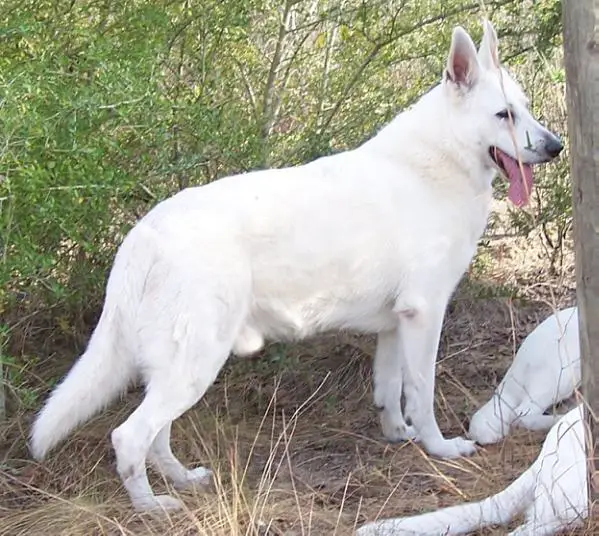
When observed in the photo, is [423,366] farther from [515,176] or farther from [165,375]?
[165,375]

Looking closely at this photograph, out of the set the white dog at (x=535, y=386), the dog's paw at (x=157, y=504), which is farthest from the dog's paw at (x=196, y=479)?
the white dog at (x=535, y=386)

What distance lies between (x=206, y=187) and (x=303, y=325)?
0.69 metres

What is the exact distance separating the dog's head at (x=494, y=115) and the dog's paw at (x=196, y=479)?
1.72 metres

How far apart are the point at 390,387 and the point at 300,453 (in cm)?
52

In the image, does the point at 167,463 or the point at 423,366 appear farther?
the point at 423,366

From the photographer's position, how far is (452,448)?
411 cm

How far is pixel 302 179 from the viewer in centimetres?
398

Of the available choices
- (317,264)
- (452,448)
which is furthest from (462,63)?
(452,448)

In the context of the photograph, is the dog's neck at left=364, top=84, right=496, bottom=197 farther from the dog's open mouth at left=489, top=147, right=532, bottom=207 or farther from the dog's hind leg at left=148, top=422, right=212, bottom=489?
the dog's hind leg at left=148, top=422, right=212, bottom=489

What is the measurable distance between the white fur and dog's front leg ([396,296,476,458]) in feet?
2.96

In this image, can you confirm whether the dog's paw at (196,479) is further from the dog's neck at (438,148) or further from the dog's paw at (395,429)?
the dog's neck at (438,148)

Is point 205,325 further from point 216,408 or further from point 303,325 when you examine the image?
point 216,408

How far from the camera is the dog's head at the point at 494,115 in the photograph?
402cm

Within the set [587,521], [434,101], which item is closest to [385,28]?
[434,101]
